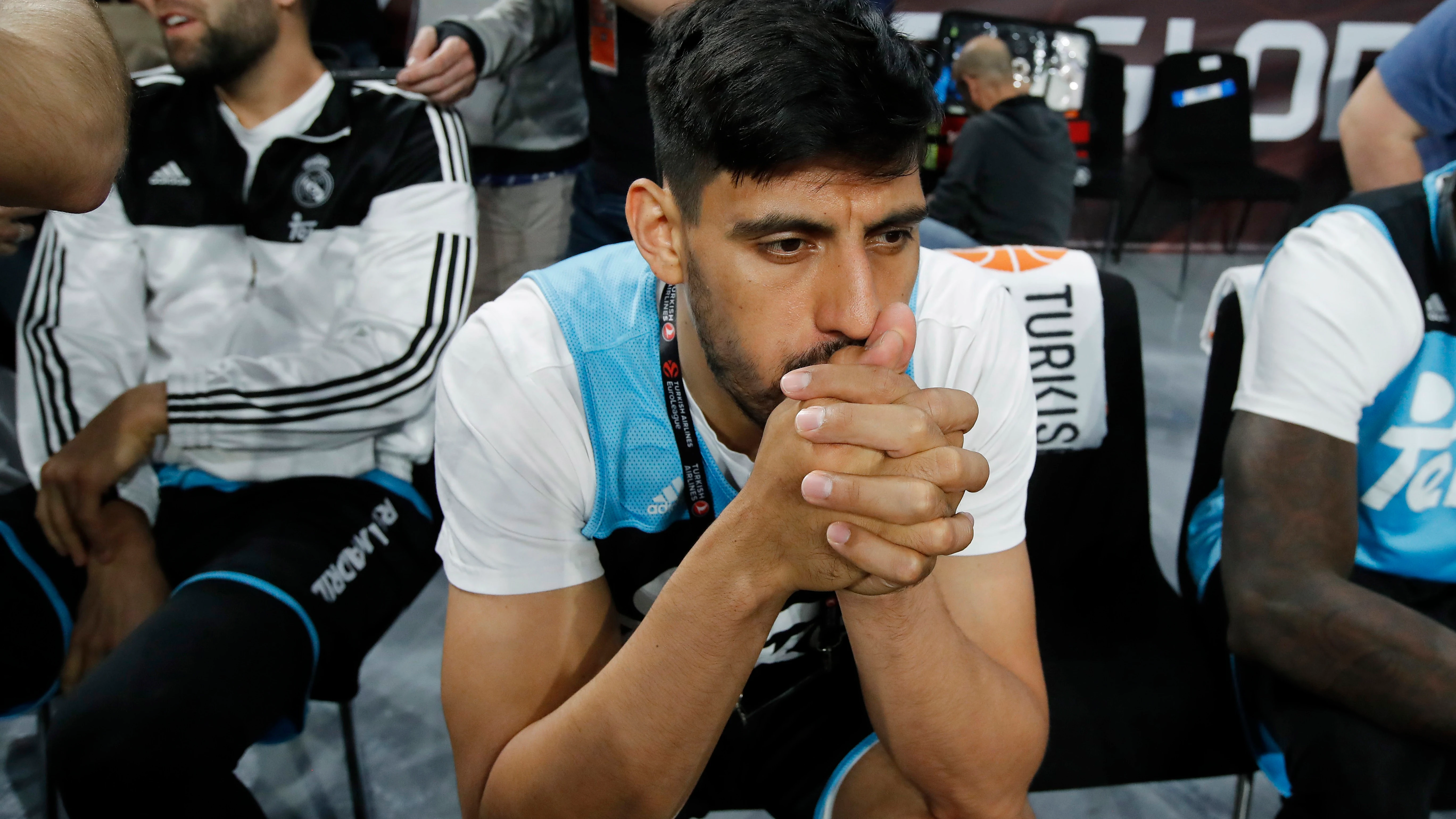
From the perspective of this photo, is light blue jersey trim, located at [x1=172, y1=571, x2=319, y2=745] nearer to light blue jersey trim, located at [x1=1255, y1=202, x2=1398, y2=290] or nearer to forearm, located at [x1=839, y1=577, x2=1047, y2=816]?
forearm, located at [x1=839, y1=577, x2=1047, y2=816]

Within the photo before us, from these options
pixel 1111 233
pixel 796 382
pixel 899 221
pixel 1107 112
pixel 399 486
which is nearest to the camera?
pixel 796 382

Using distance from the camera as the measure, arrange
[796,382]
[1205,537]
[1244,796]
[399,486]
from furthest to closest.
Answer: [399,486], [1205,537], [1244,796], [796,382]

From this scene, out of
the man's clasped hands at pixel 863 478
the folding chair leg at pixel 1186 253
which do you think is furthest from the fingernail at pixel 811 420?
the folding chair leg at pixel 1186 253

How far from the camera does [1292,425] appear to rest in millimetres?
1358

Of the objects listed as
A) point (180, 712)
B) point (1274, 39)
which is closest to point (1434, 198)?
point (180, 712)

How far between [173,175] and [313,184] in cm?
26

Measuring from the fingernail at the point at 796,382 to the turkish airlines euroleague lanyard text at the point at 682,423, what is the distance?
273mm

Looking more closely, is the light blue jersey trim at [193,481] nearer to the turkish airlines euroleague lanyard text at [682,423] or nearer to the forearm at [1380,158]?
the turkish airlines euroleague lanyard text at [682,423]

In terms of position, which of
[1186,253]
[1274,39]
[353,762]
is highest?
[1274,39]

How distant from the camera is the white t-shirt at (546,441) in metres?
1.09

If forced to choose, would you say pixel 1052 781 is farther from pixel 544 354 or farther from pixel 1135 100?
pixel 1135 100

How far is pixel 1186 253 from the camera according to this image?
16.3ft

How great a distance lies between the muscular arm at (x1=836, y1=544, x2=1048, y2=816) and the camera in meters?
0.96

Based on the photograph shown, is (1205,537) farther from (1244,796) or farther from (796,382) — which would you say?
(796,382)
